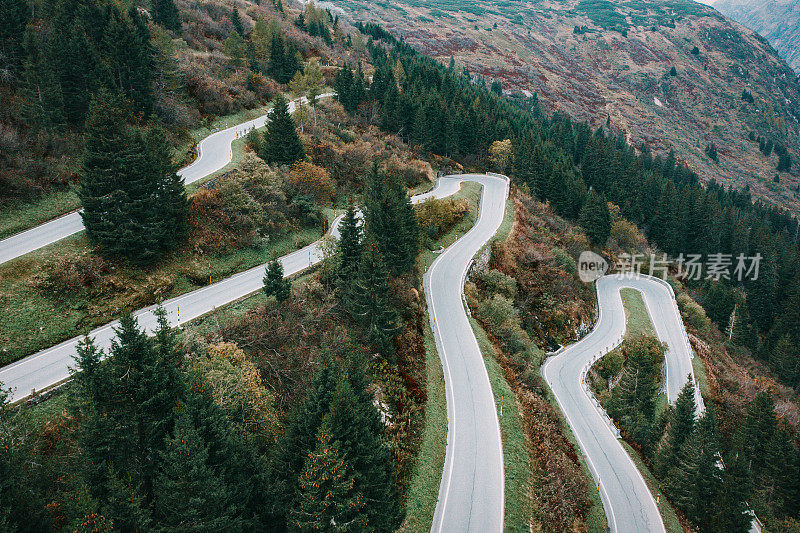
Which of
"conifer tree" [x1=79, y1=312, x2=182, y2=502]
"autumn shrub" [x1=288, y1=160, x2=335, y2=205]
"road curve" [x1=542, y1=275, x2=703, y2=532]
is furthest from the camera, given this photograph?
"autumn shrub" [x1=288, y1=160, x2=335, y2=205]

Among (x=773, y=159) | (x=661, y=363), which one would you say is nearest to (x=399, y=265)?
(x=661, y=363)

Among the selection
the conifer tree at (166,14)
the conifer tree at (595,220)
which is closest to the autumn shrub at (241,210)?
the conifer tree at (166,14)

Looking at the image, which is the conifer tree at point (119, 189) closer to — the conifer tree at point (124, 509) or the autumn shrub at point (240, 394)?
the autumn shrub at point (240, 394)

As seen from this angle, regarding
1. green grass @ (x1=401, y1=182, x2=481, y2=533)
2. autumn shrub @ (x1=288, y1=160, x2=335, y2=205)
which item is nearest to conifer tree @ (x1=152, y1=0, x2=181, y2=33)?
autumn shrub @ (x1=288, y1=160, x2=335, y2=205)

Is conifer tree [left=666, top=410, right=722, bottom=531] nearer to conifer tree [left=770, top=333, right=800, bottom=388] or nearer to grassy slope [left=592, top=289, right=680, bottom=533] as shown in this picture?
grassy slope [left=592, top=289, right=680, bottom=533]

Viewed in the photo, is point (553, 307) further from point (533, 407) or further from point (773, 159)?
point (773, 159)
